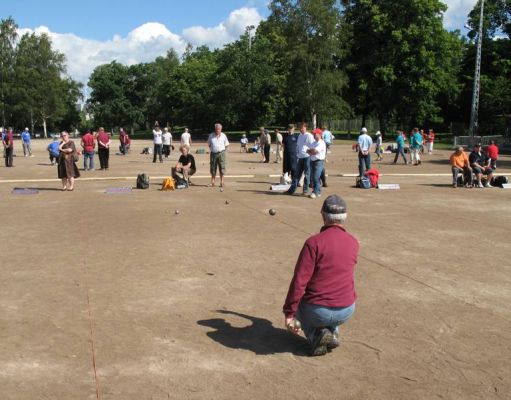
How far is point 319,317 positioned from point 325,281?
0.30 meters

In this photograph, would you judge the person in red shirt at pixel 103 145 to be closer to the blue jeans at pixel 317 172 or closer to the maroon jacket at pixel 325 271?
the blue jeans at pixel 317 172

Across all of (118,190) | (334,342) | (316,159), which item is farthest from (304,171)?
(334,342)

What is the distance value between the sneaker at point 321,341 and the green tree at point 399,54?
53.4 meters

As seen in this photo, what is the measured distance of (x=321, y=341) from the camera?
4.61 metres

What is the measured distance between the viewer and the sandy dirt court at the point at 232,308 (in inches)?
168

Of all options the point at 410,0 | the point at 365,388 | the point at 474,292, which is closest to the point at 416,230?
the point at 474,292

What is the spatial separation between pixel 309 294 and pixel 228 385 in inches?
37.6

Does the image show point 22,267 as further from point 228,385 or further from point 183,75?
point 183,75

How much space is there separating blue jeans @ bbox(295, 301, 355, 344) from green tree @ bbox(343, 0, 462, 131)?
53.3m

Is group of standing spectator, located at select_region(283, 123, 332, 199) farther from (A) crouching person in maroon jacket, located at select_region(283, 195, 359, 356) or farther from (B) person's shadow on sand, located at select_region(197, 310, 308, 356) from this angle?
(A) crouching person in maroon jacket, located at select_region(283, 195, 359, 356)

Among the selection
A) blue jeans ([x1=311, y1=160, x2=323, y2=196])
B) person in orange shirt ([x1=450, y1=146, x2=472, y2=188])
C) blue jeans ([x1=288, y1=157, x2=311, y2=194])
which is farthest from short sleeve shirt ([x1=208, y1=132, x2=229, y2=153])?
person in orange shirt ([x1=450, y1=146, x2=472, y2=188])

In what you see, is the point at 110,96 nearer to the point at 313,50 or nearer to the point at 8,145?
the point at 313,50

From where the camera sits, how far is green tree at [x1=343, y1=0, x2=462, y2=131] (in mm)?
55656

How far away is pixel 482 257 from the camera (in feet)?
27.1
